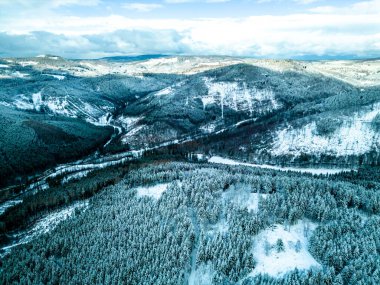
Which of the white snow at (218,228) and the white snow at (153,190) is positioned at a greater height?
the white snow at (218,228)

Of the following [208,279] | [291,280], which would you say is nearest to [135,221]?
[208,279]

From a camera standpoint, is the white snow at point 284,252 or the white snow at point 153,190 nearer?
the white snow at point 284,252

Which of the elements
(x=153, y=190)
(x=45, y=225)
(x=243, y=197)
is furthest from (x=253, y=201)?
(x=45, y=225)

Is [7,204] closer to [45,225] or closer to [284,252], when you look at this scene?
[45,225]

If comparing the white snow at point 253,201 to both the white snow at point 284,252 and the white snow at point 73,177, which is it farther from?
the white snow at point 73,177

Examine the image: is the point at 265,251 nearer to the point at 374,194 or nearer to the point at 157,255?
the point at 157,255

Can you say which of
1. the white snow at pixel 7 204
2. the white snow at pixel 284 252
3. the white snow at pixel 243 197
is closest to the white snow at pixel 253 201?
the white snow at pixel 243 197
